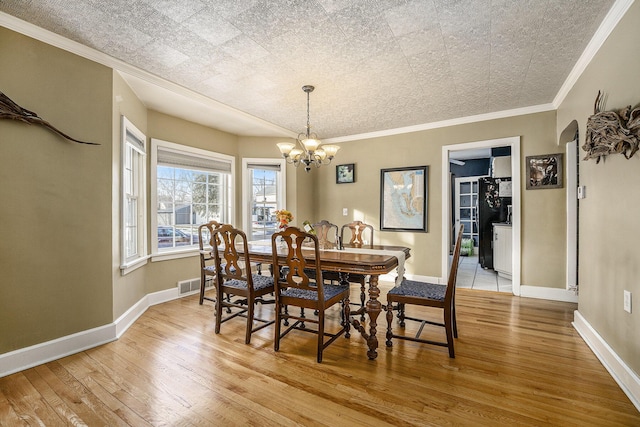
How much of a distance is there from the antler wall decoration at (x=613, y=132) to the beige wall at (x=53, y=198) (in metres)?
3.90

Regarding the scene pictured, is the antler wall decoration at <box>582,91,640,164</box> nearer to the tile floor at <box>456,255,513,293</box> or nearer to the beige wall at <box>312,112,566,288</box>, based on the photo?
the beige wall at <box>312,112,566,288</box>

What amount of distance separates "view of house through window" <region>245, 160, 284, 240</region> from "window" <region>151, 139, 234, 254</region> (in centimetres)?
36

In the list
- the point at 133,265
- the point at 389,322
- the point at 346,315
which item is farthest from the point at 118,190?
the point at 389,322

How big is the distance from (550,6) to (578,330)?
9.12ft

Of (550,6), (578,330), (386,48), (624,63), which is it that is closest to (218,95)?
(386,48)

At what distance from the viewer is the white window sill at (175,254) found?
3.81 metres

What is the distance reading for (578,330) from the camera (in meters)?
2.87

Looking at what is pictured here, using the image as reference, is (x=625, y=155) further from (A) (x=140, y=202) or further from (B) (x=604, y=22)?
(A) (x=140, y=202)

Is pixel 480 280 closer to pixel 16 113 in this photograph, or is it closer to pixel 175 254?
pixel 175 254

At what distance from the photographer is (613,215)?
217 cm

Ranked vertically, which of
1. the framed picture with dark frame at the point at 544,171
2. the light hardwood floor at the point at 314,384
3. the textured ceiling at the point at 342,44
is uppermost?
the textured ceiling at the point at 342,44

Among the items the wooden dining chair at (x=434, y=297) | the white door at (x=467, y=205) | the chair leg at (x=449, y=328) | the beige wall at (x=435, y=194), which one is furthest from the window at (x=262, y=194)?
the white door at (x=467, y=205)

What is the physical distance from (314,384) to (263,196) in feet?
11.8

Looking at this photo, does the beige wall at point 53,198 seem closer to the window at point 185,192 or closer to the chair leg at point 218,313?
the chair leg at point 218,313
